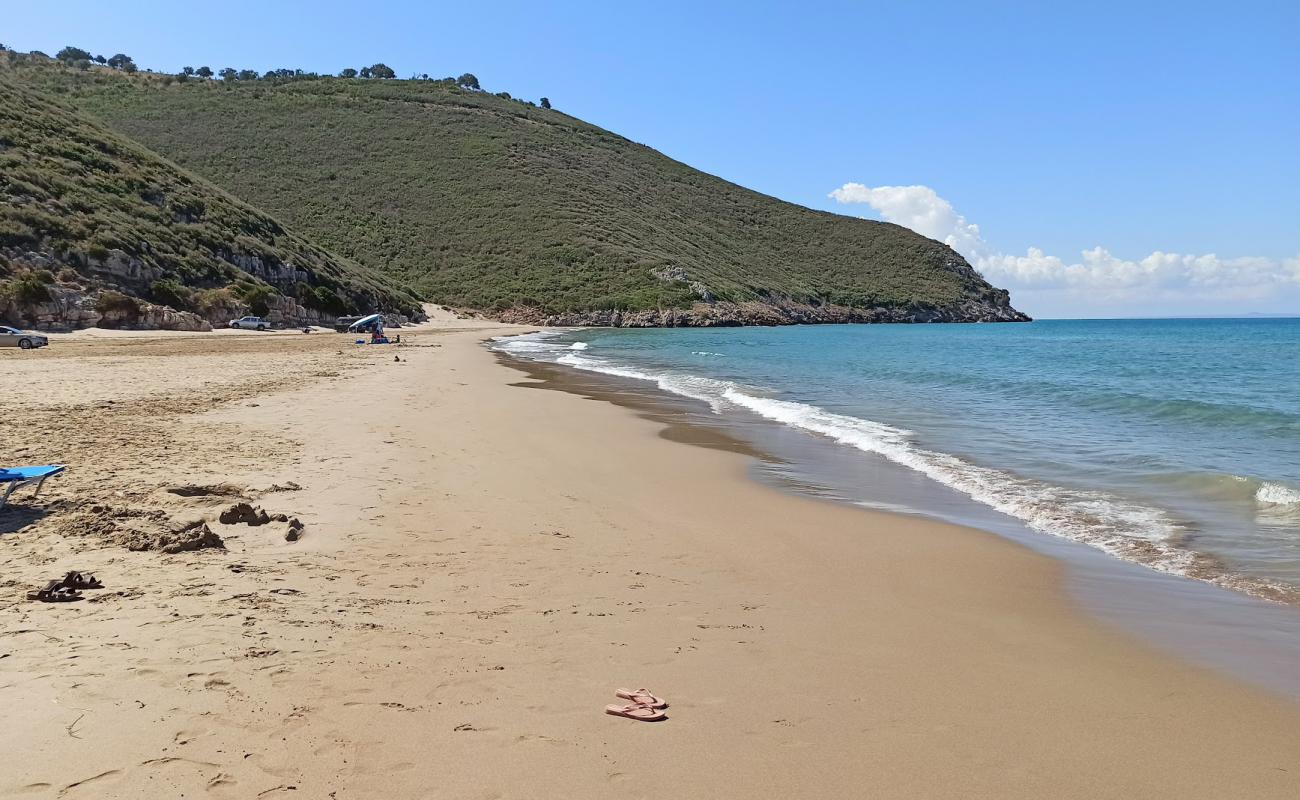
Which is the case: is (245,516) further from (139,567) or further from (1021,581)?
(1021,581)

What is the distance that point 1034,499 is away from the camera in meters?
9.41

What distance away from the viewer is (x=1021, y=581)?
21.0ft

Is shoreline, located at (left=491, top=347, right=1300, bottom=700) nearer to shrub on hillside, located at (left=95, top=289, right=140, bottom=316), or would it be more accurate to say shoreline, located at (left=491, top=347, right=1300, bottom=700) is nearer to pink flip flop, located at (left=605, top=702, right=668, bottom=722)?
pink flip flop, located at (left=605, top=702, right=668, bottom=722)

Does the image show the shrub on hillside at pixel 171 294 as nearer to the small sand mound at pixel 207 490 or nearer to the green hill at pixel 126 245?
the green hill at pixel 126 245

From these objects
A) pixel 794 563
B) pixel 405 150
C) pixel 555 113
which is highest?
pixel 555 113

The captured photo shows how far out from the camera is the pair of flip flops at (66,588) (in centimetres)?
484

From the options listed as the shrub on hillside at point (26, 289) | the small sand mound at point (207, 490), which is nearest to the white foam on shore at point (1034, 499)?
the small sand mound at point (207, 490)

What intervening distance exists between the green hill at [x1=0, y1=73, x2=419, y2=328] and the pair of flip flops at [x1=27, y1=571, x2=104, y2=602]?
3550 centimetres

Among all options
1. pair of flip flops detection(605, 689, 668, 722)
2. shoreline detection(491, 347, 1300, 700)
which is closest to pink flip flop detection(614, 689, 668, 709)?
pair of flip flops detection(605, 689, 668, 722)

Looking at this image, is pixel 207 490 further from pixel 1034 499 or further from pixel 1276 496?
pixel 1276 496

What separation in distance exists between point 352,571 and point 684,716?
9.86 ft

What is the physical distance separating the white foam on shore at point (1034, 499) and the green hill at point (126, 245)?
32533 millimetres

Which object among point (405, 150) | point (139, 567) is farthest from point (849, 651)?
point (405, 150)

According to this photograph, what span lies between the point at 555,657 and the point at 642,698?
715 millimetres
